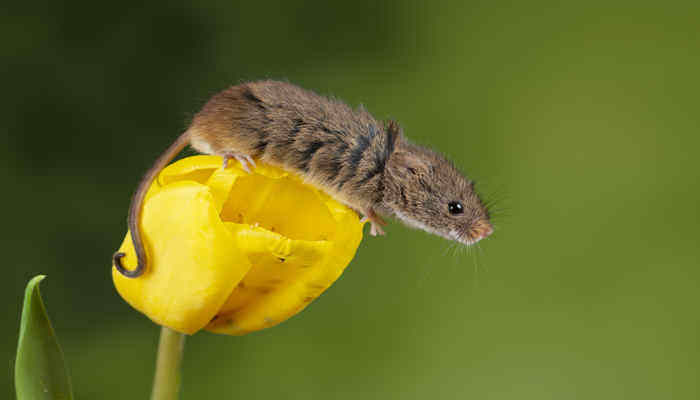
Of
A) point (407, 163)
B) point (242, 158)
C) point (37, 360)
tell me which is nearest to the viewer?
point (37, 360)

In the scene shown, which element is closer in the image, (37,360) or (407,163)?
(37,360)

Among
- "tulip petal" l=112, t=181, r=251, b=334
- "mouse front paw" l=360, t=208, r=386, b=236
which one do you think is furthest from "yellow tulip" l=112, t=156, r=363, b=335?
"mouse front paw" l=360, t=208, r=386, b=236

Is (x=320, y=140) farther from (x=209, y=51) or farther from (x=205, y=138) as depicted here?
(x=209, y=51)

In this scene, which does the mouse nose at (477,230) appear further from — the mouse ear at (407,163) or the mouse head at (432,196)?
the mouse ear at (407,163)

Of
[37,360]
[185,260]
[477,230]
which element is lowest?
[37,360]

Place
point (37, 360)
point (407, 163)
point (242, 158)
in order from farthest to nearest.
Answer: point (407, 163) → point (242, 158) → point (37, 360)

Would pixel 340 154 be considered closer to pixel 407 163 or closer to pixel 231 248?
pixel 407 163

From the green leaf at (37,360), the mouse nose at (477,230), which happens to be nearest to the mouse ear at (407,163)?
the mouse nose at (477,230)

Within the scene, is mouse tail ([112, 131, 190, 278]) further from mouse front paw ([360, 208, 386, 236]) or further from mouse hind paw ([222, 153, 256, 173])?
mouse front paw ([360, 208, 386, 236])

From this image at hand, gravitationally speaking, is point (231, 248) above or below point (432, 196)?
below

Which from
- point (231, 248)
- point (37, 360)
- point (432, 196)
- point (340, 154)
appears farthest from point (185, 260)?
point (432, 196)
